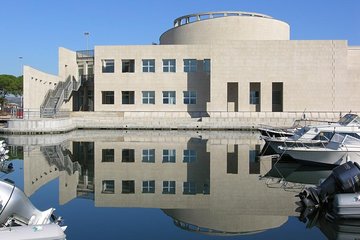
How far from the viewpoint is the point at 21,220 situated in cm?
810

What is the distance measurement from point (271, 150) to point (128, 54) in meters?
30.5

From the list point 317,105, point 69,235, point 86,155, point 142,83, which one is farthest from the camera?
point 142,83

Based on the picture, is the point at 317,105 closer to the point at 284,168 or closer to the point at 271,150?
the point at 271,150

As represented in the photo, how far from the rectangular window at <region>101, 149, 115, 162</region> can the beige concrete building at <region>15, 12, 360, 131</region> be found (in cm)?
1959

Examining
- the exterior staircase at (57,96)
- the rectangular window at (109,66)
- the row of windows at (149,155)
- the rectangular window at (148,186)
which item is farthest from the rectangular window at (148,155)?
the rectangular window at (109,66)

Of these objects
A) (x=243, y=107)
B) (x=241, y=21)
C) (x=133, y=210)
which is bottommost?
(x=133, y=210)

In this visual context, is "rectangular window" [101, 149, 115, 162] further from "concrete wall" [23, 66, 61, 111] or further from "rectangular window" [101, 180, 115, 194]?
"concrete wall" [23, 66, 61, 111]

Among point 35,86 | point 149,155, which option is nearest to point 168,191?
point 149,155

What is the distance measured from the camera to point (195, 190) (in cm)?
1421

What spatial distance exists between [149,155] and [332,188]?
13.1 m

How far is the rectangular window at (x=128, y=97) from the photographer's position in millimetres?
51562

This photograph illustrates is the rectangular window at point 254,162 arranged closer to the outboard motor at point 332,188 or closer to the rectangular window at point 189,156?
the rectangular window at point 189,156

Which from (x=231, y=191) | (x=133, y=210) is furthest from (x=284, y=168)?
(x=133, y=210)

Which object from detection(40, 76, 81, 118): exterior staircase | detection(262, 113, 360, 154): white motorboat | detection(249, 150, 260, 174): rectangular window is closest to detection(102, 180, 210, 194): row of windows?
detection(249, 150, 260, 174): rectangular window
